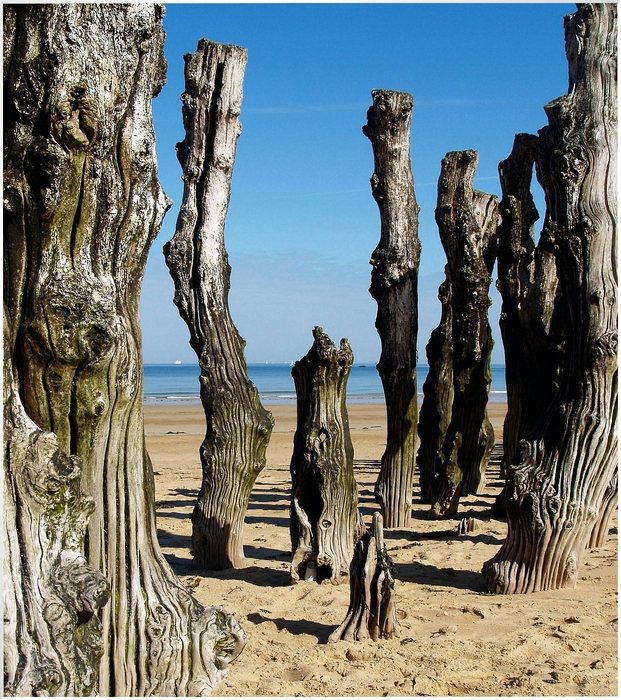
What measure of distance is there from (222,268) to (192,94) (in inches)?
68.4

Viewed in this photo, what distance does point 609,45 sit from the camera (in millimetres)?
6648

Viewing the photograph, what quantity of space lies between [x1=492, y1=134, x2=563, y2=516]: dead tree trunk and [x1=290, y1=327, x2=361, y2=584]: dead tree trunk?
9.49 ft

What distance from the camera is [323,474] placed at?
7137 millimetres

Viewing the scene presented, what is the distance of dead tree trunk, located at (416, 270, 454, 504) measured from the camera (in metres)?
10.5

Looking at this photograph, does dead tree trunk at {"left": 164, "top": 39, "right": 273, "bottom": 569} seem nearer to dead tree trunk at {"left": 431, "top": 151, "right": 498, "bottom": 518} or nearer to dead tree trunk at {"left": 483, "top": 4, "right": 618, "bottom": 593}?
dead tree trunk at {"left": 483, "top": 4, "right": 618, "bottom": 593}

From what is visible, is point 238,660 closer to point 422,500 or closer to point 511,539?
point 511,539

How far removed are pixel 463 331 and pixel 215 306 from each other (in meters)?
3.89

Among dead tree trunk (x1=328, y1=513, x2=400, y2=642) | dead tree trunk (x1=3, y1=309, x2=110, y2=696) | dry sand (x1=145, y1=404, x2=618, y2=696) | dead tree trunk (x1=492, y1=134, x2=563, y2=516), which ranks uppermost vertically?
dead tree trunk (x1=492, y1=134, x2=563, y2=516)

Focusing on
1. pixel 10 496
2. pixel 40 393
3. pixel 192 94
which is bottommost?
pixel 10 496

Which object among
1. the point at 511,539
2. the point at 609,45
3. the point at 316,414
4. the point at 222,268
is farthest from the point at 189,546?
the point at 609,45

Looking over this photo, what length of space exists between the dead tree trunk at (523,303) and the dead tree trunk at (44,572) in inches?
261

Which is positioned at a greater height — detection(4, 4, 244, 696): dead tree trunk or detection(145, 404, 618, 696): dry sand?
detection(4, 4, 244, 696): dead tree trunk

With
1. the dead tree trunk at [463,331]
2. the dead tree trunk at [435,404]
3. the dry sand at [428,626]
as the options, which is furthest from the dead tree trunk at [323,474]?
the dead tree trunk at [435,404]

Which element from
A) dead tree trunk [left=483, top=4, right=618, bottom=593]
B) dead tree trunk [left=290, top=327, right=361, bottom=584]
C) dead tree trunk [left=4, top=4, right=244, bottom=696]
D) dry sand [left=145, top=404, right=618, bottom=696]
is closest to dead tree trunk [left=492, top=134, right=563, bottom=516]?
dry sand [left=145, top=404, right=618, bottom=696]
